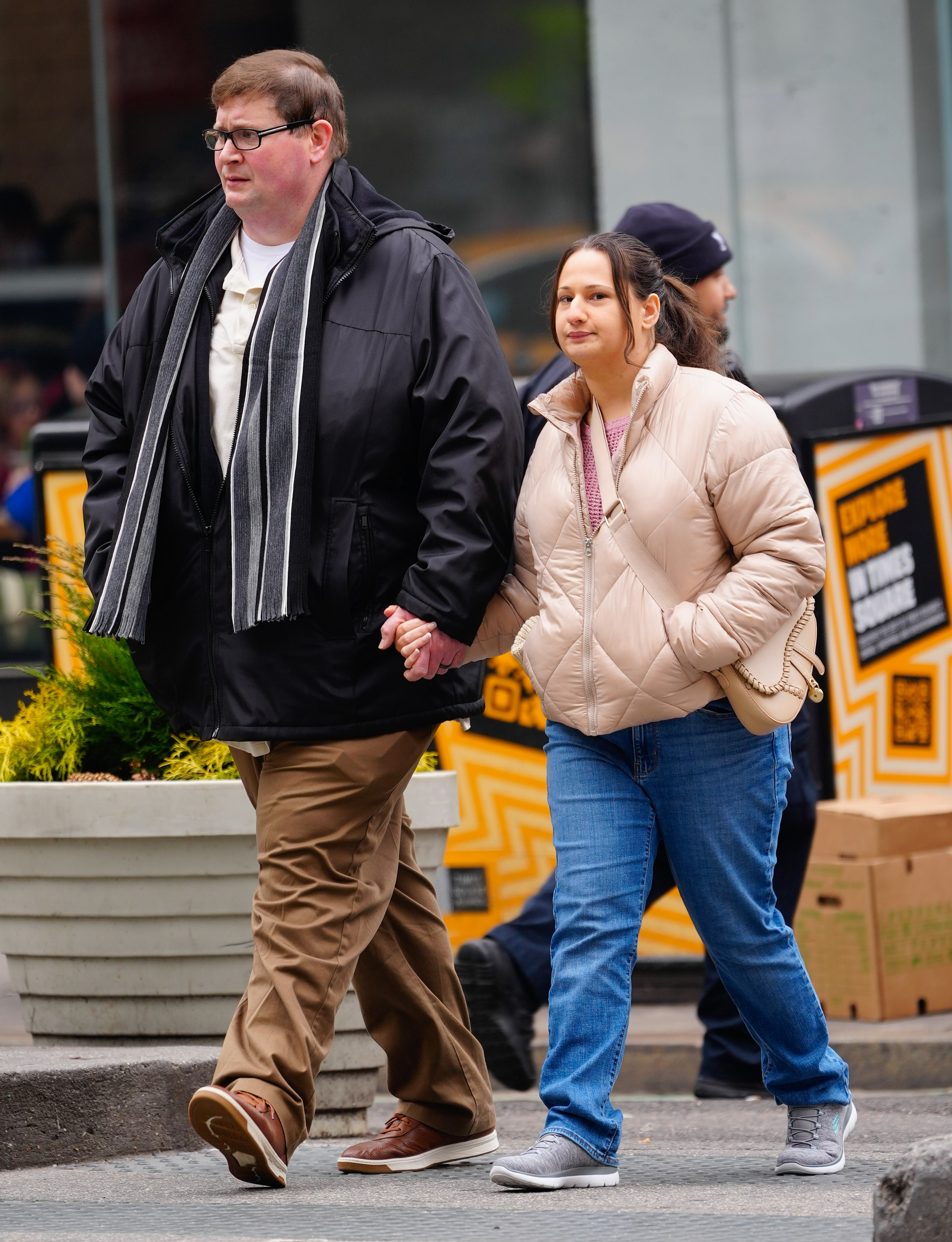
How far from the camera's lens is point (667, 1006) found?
6.25 m

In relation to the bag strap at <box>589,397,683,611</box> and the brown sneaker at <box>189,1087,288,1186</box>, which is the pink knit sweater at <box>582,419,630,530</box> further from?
the brown sneaker at <box>189,1087,288,1186</box>

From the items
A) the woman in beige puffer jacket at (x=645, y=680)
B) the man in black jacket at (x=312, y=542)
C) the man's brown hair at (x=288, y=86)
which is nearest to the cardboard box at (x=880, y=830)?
the woman in beige puffer jacket at (x=645, y=680)

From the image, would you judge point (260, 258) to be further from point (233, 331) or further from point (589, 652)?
point (589, 652)

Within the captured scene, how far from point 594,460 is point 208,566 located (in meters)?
0.72

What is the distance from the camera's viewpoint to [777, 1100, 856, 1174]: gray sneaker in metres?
3.62

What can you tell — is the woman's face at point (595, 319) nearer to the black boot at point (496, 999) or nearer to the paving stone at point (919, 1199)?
the paving stone at point (919, 1199)

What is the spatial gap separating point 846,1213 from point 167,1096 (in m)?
1.45

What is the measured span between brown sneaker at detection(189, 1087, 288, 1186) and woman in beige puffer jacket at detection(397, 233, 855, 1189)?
1.25ft

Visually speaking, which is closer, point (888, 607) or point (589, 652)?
point (589, 652)

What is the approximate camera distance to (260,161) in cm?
366

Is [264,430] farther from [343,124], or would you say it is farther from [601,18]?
[601,18]

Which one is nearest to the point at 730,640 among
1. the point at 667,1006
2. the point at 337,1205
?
the point at 337,1205

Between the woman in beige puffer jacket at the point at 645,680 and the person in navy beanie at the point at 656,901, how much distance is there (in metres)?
1.12

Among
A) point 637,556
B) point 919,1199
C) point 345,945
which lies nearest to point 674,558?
point 637,556
